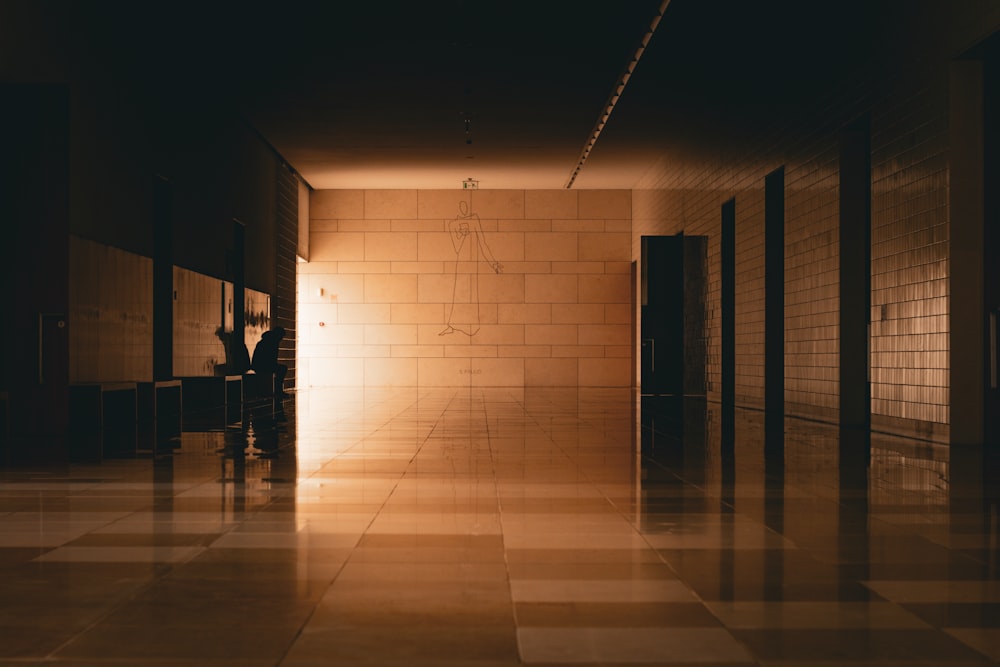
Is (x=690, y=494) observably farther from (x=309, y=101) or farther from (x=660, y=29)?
(x=309, y=101)

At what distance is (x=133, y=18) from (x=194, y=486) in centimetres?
782

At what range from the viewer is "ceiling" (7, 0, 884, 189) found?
11.8 m

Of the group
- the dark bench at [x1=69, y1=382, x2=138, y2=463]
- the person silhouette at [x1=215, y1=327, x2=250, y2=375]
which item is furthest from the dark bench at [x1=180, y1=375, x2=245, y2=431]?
the dark bench at [x1=69, y1=382, x2=138, y2=463]

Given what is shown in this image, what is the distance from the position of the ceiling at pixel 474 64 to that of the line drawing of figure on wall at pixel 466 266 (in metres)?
5.79

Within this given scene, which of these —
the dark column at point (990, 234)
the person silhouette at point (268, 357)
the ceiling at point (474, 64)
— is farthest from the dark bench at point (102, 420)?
the dark column at point (990, 234)

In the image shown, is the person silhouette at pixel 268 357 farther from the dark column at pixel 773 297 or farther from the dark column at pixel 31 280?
the dark column at pixel 773 297

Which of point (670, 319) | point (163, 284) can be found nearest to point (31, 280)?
point (163, 284)

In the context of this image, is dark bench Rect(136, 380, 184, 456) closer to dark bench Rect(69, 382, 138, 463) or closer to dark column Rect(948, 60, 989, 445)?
dark bench Rect(69, 382, 138, 463)

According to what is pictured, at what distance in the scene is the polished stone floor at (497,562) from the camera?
8.61ft

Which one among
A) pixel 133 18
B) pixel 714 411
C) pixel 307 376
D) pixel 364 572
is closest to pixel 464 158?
pixel 307 376

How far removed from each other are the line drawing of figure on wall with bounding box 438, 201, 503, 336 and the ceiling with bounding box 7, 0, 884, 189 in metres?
5.79

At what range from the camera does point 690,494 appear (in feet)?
18.2

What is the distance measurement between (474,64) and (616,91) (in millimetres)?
2524

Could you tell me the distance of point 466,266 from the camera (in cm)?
2622
